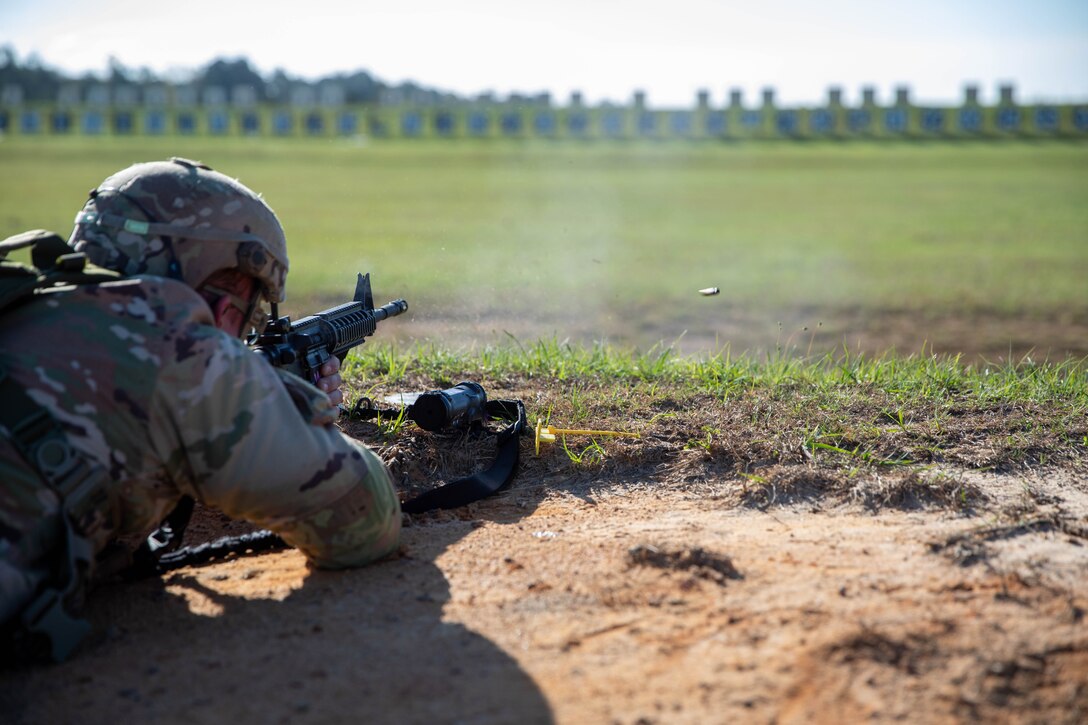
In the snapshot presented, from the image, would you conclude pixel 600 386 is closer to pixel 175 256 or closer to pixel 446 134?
pixel 175 256

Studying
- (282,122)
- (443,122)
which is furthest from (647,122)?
(282,122)

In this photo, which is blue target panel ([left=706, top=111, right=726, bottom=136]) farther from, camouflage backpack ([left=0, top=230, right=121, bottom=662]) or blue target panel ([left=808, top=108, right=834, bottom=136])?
camouflage backpack ([left=0, top=230, right=121, bottom=662])

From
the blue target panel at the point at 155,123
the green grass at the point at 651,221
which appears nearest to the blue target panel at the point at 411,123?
the green grass at the point at 651,221

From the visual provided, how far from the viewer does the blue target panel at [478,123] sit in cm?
4094

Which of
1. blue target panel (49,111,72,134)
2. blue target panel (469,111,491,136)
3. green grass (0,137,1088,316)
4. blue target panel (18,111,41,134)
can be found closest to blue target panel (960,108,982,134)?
green grass (0,137,1088,316)

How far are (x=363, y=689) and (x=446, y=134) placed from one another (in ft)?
131

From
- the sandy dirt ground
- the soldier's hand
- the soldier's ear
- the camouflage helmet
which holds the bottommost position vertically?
the sandy dirt ground

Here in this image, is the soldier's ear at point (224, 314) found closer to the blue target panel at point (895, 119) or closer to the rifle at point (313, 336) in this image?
the rifle at point (313, 336)

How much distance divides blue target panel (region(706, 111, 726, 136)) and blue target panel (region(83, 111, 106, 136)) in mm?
23935

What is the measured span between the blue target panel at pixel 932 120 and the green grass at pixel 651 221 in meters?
7.74

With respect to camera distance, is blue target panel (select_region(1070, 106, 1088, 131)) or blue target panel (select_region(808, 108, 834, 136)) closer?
blue target panel (select_region(1070, 106, 1088, 131))

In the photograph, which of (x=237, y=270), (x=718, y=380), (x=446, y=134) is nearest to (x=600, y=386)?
(x=718, y=380)

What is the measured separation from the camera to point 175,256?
2953 mm

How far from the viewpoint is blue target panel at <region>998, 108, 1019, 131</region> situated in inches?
1622
